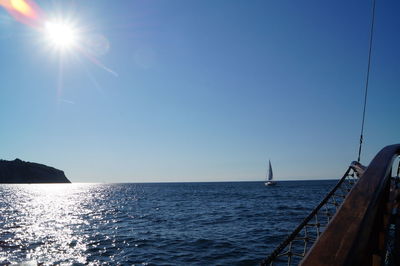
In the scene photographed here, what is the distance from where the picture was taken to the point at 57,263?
48.3 ft

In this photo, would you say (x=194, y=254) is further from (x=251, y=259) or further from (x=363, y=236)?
(x=363, y=236)

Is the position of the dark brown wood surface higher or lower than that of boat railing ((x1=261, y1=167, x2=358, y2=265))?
higher

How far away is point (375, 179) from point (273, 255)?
64.0 inches

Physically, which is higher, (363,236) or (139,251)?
(363,236)

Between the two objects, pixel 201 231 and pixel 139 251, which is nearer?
pixel 139 251

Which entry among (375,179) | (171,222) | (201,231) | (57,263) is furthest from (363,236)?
(171,222)

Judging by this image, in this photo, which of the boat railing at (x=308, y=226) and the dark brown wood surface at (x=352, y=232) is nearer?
the dark brown wood surface at (x=352, y=232)

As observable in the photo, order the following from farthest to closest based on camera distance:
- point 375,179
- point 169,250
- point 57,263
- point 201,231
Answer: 1. point 201,231
2. point 169,250
3. point 57,263
4. point 375,179

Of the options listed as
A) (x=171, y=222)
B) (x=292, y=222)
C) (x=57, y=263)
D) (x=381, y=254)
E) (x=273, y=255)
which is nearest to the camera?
(x=381, y=254)

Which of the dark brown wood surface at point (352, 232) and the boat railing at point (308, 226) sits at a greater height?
the dark brown wood surface at point (352, 232)

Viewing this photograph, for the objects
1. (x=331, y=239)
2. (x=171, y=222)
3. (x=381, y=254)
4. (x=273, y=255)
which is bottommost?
(x=171, y=222)

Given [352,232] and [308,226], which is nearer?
[352,232]

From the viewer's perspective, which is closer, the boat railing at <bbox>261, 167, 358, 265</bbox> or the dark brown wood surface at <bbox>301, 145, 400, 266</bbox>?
the dark brown wood surface at <bbox>301, 145, 400, 266</bbox>

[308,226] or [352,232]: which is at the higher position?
[352,232]
